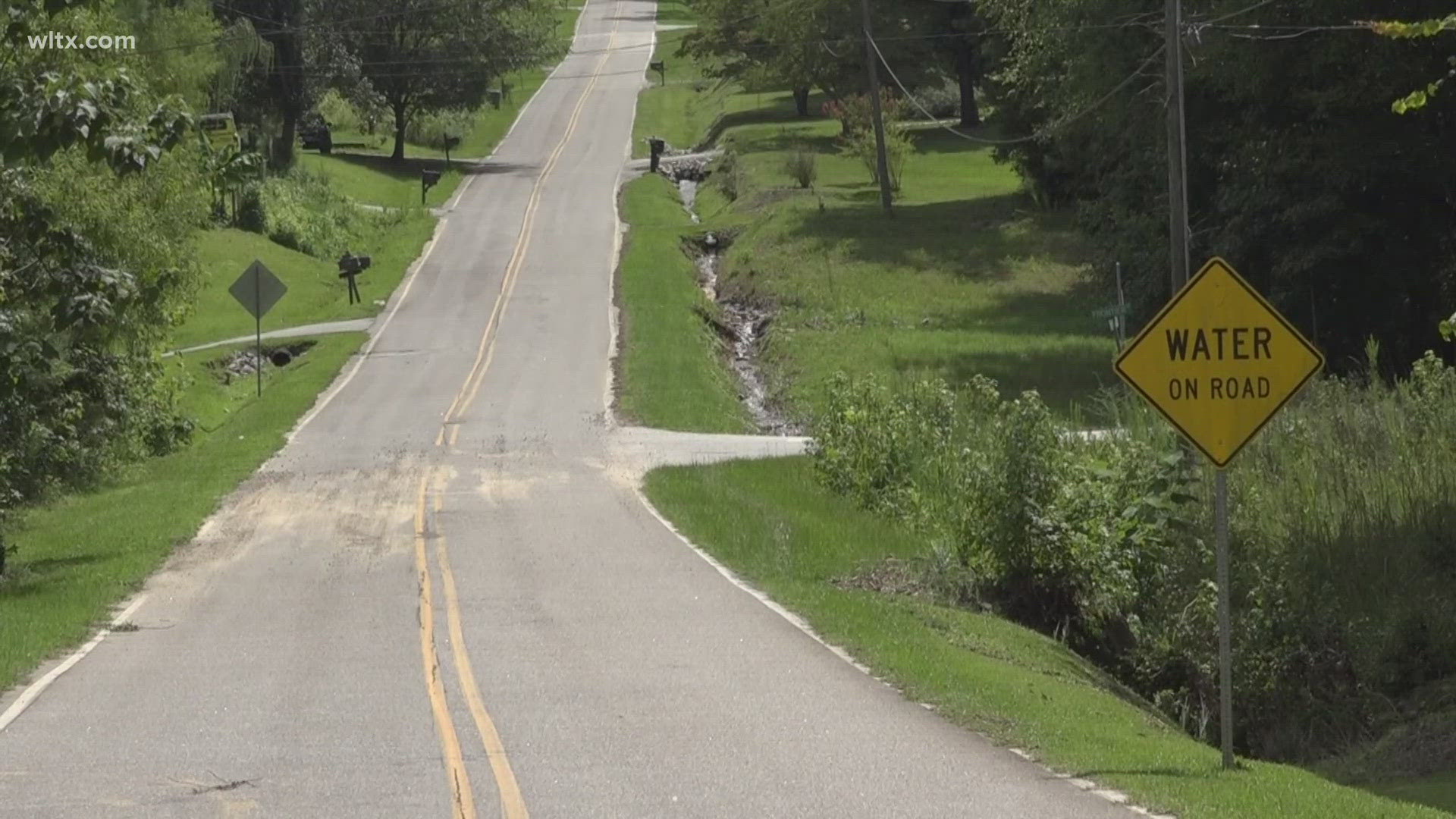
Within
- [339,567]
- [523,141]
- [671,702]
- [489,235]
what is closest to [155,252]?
[339,567]

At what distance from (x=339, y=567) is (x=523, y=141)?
75.9 metres

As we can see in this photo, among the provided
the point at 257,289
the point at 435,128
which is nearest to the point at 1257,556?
the point at 257,289

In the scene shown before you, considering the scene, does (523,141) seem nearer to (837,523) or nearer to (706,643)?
(837,523)

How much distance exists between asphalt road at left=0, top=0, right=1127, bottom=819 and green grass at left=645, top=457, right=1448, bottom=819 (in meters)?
0.35

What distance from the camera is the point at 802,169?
220ft

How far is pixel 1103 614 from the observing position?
1847 cm

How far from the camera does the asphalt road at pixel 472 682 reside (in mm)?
9383

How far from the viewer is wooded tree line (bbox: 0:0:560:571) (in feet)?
50.1

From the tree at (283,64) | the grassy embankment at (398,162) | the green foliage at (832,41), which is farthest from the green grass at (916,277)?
the tree at (283,64)

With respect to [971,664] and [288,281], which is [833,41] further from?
[971,664]

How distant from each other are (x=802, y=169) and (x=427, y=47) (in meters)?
22.3

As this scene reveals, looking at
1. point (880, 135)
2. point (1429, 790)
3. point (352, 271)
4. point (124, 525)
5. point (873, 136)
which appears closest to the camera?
point (1429, 790)

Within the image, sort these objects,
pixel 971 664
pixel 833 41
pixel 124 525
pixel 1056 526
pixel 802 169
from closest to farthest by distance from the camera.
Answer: pixel 971 664 → pixel 1056 526 → pixel 124 525 → pixel 802 169 → pixel 833 41

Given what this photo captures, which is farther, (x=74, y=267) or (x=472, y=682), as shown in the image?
(x=74, y=267)
